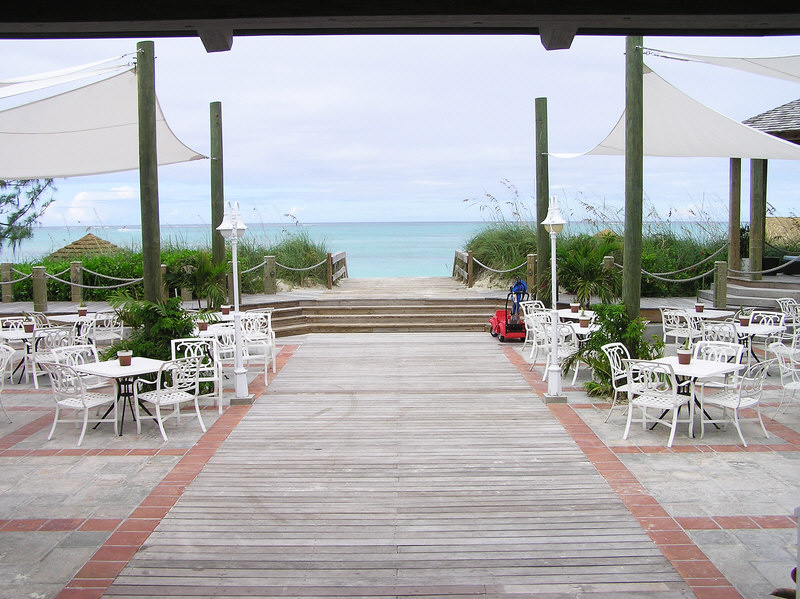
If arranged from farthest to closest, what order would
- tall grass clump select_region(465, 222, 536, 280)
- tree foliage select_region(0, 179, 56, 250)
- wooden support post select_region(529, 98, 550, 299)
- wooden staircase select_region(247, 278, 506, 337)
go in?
tree foliage select_region(0, 179, 56, 250) → tall grass clump select_region(465, 222, 536, 280) → wooden staircase select_region(247, 278, 506, 337) → wooden support post select_region(529, 98, 550, 299)

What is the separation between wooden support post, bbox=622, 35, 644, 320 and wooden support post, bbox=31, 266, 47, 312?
1009 cm

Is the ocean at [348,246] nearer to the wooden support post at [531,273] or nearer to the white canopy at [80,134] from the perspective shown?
the wooden support post at [531,273]

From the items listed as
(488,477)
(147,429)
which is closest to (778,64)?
(488,477)

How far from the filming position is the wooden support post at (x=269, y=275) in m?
15.5

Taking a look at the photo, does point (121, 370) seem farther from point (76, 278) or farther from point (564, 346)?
point (76, 278)

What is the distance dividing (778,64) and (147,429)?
8.56 metres

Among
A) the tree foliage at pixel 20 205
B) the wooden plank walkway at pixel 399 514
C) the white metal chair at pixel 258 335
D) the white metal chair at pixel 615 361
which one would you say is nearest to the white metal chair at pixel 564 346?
the white metal chair at pixel 615 361

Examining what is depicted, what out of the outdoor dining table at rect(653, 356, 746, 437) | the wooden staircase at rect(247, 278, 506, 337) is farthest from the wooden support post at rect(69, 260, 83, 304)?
the outdoor dining table at rect(653, 356, 746, 437)

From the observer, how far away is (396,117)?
24.7 meters

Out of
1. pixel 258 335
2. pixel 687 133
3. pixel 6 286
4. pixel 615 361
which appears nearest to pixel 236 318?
pixel 258 335

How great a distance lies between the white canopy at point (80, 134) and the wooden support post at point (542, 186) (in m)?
6.35

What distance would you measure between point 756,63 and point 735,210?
20.0 ft

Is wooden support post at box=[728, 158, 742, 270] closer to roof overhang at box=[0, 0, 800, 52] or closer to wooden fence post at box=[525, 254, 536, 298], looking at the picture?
wooden fence post at box=[525, 254, 536, 298]

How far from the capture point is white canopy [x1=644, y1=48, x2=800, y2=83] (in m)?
8.59
